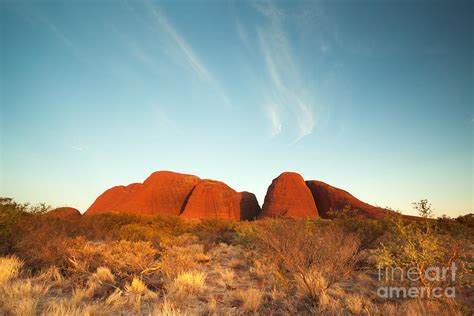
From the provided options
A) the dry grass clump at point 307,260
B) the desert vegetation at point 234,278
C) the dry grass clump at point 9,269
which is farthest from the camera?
the dry grass clump at point 9,269

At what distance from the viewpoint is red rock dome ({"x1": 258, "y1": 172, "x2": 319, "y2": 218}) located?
43.4m

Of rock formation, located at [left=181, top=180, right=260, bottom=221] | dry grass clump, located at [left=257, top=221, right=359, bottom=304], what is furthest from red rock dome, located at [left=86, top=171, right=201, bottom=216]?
dry grass clump, located at [left=257, top=221, right=359, bottom=304]

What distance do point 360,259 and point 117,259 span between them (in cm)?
855

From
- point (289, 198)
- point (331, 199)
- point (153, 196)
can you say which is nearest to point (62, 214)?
point (289, 198)

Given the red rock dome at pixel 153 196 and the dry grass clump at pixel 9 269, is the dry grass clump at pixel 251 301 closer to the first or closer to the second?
the dry grass clump at pixel 9 269

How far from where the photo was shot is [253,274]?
7.50 m

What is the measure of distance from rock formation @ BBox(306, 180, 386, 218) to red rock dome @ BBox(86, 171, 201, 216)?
98.7 feet

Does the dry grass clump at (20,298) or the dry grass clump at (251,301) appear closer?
the dry grass clump at (20,298)

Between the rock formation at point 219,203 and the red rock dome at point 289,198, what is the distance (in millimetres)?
5696

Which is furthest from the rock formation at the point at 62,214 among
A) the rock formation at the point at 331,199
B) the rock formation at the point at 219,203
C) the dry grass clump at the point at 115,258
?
the rock formation at the point at 331,199

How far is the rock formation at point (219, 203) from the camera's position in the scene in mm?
49125

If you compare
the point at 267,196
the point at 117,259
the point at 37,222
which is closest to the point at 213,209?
the point at 267,196

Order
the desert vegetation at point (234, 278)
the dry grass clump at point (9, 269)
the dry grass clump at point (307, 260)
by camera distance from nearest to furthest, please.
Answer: the desert vegetation at point (234, 278)
the dry grass clump at point (307, 260)
the dry grass clump at point (9, 269)

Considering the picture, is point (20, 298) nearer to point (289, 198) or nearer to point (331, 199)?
point (289, 198)
